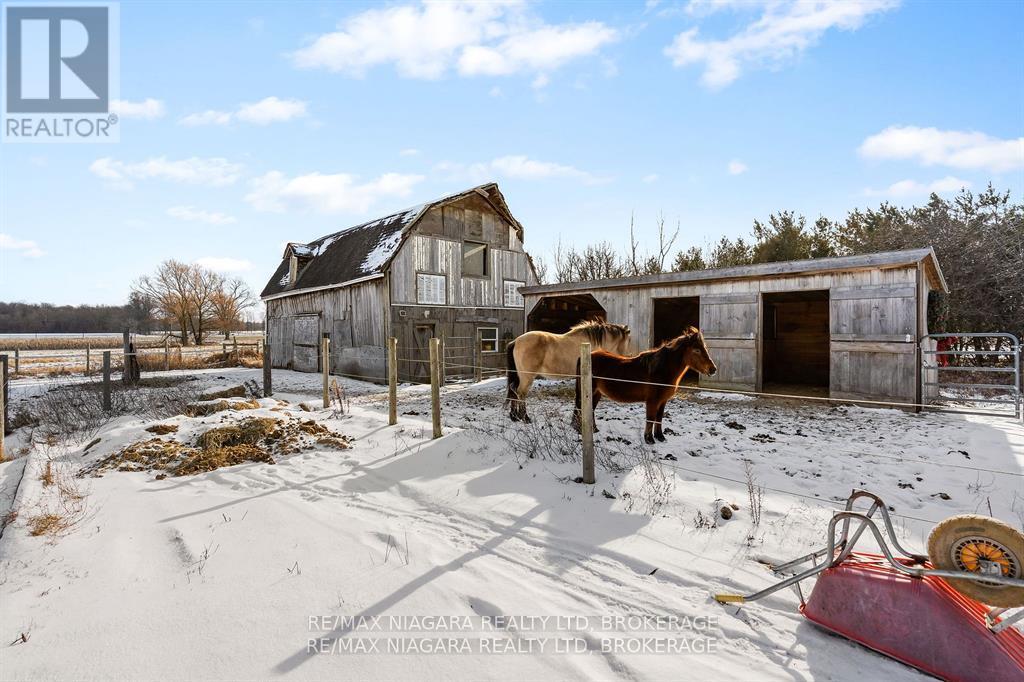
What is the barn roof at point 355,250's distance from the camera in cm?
1661

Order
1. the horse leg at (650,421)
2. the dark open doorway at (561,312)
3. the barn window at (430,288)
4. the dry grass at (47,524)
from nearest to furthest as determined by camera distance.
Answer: the dry grass at (47,524) < the horse leg at (650,421) < the barn window at (430,288) < the dark open doorway at (561,312)

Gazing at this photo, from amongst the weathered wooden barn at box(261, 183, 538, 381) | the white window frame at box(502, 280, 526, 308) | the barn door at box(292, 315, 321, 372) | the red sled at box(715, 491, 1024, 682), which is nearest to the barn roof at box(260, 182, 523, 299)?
the weathered wooden barn at box(261, 183, 538, 381)

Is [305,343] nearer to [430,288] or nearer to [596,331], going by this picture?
[430,288]

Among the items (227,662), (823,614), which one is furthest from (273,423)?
(823,614)

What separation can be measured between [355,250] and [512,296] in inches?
266

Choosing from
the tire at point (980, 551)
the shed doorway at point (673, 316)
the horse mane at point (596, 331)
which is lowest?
the tire at point (980, 551)

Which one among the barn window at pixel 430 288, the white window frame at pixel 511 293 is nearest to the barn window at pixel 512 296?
the white window frame at pixel 511 293

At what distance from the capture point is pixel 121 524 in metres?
4.16

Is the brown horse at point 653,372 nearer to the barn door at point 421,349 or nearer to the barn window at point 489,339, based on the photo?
the barn door at point 421,349

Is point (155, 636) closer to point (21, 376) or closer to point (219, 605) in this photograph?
point (219, 605)

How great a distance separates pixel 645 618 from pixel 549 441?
3645mm

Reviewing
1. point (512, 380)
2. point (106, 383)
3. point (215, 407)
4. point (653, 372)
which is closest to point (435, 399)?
point (512, 380)

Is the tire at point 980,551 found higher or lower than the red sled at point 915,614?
higher

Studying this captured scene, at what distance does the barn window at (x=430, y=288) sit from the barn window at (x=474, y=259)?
1.32 metres
